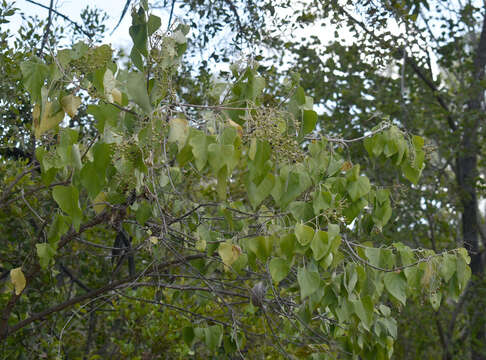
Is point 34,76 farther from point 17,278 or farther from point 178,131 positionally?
point 17,278

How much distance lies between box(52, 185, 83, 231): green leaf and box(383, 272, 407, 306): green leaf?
100cm

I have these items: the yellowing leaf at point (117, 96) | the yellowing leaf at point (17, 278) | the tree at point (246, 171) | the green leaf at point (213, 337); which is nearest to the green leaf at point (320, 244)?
the tree at point (246, 171)

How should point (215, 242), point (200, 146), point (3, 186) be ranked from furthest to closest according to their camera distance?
1. point (3, 186)
2. point (215, 242)
3. point (200, 146)

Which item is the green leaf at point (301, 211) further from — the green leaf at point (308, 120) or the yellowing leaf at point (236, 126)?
the yellowing leaf at point (236, 126)

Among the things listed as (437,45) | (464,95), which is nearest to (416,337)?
(464,95)

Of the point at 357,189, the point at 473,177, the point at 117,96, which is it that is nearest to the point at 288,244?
the point at 357,189

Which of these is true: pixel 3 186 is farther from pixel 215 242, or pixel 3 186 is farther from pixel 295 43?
pixel 295 43

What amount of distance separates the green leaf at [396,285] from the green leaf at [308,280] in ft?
0.96

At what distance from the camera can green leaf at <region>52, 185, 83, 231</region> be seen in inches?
71.9

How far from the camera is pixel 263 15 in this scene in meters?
4.48

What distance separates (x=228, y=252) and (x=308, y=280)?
0.31 m

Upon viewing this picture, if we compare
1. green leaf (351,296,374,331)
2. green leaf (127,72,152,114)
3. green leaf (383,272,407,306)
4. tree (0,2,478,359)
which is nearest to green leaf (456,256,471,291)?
tree (0,2,478,359)

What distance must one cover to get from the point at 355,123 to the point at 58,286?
2915 millimetres

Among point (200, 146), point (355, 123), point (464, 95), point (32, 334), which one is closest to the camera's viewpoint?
point (200, 146)
